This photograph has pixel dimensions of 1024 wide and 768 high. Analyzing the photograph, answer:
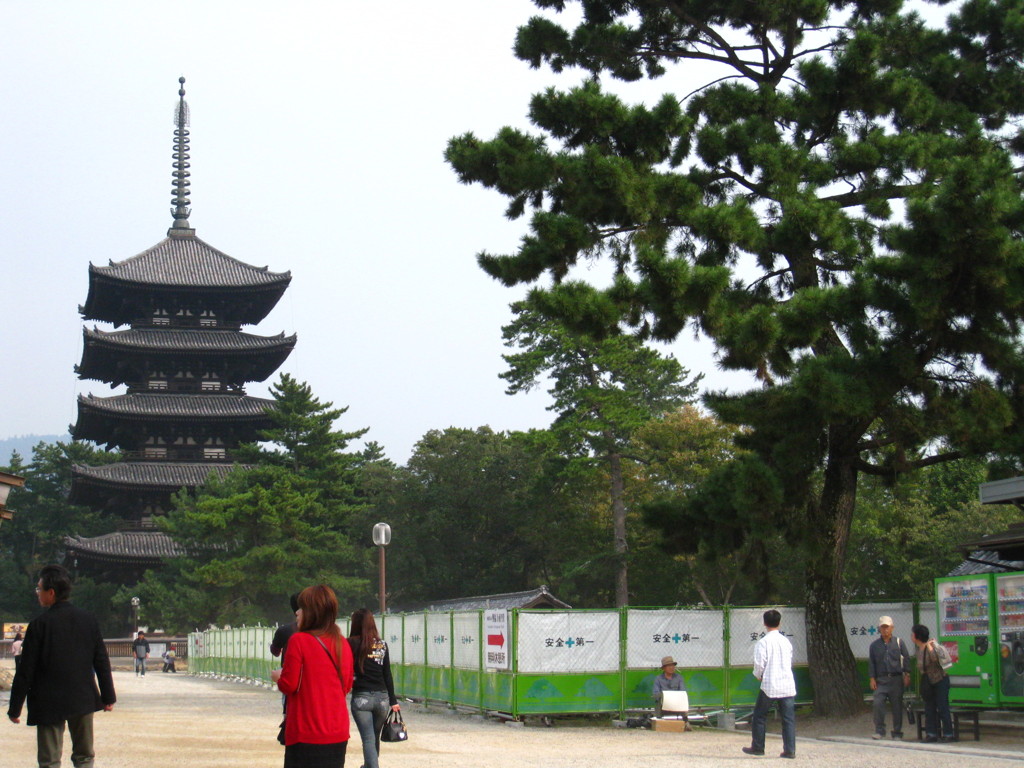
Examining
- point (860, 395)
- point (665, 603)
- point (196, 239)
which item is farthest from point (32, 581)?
point (860, 395)

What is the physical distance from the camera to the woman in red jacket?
631 centimetres

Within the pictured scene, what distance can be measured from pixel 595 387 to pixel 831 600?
27616mm

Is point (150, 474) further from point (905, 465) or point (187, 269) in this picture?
point (905, 465)

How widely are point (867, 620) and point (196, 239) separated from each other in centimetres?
5000

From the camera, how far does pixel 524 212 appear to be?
17984 mm

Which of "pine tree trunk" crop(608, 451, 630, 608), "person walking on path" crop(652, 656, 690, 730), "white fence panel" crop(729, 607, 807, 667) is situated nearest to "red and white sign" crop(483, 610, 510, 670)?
"person walking on path" crop(652, 656, 690, 730)

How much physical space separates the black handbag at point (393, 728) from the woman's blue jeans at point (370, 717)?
4 centimetres

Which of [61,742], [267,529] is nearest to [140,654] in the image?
[267,529]

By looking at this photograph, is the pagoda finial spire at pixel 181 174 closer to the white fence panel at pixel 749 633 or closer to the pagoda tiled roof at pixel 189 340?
A: the pagoda tiled roof at pixel 189 340

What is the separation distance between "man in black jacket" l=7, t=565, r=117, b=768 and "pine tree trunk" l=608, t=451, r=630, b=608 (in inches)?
1459

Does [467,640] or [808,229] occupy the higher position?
[808,229]

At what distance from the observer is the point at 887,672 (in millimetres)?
13930

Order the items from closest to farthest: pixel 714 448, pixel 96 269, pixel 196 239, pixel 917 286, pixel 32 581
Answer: pixel 917 286
pixel 714 448
pixel 96 269
pixel 196 239
pixel 32 581

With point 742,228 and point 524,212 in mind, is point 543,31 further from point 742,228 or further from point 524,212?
point 742,228
